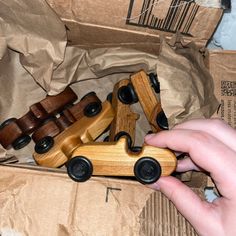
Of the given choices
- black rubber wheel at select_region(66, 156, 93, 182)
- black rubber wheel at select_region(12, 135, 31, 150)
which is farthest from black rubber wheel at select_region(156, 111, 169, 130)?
black rubber wheel at select_region(12, 135, 31, 150)

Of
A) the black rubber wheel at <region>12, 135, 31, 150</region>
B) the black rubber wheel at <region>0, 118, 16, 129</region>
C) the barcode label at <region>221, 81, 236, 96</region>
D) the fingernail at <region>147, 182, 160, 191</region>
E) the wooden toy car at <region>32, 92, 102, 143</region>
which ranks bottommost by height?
the black rubber wheel at <region>12, 135, 31, 150</region>

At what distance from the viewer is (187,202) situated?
2.52 feet

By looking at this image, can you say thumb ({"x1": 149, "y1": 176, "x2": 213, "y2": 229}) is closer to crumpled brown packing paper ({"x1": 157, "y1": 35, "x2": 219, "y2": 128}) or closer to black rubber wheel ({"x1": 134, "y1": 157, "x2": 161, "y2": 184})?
black rubber wheel ({"x1": 134, "y1": 157, "x2": 161, "y2": 184})

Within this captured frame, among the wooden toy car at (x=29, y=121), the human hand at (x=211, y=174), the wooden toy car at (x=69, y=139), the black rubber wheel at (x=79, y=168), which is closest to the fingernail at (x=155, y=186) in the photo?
the human hand at (x=211, y=174)

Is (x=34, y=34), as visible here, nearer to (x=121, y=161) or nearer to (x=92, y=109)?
(x=92, y=109)

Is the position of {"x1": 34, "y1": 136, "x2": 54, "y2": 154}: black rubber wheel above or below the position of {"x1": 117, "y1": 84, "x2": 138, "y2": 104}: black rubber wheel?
below

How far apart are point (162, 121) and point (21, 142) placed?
0.36m

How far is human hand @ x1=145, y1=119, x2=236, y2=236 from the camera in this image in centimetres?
74

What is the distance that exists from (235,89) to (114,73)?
0.34m

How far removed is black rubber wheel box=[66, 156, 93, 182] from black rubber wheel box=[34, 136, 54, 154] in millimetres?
115

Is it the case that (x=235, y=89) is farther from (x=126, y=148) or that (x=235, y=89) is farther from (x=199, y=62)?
(x=126, y=148)

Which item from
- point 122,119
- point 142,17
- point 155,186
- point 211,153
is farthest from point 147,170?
point 142,17

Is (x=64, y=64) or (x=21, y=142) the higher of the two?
(x=64, y=64)

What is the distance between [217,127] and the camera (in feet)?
2.62
